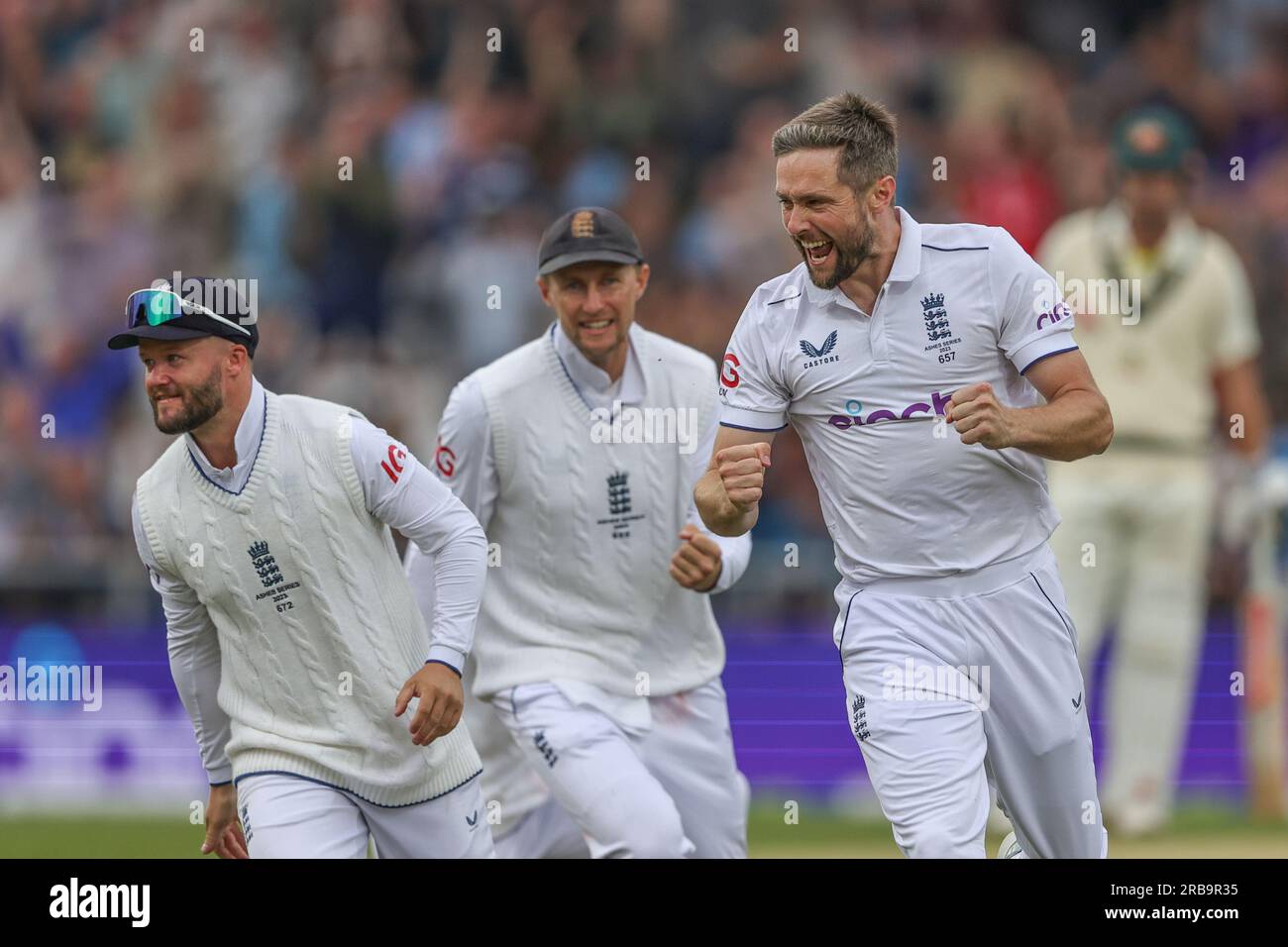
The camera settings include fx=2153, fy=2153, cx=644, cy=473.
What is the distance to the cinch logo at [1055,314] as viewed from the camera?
6.00m

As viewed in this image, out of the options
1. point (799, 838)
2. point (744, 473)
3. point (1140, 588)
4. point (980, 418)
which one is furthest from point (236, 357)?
point (1140, 588)

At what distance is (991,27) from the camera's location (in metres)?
14.8

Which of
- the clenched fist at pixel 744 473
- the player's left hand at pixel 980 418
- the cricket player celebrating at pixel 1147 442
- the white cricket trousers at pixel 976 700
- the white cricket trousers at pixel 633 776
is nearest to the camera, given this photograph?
the player's left hand at pixel 980 418

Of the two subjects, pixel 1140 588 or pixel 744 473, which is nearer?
pixel 744 473

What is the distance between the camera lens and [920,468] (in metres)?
6.07

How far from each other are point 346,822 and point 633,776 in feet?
3.24

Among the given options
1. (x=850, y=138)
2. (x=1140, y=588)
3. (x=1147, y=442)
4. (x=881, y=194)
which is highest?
(x=850, y=138)

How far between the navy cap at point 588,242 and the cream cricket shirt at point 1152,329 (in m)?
3.54

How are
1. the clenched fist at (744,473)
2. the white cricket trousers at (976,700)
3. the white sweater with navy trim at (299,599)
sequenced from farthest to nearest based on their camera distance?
the white sweater with navy trim at (299,599)
the white cricket trousers at (976,700)
the clenched fist at (744,473)

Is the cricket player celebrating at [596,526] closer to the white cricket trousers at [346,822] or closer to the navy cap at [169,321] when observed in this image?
the white cricket trousers at [346,822]

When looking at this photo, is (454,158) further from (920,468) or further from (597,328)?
(920,468)

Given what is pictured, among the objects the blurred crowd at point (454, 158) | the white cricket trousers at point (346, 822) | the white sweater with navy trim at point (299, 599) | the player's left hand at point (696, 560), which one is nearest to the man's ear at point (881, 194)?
the player's left hand at point (696, 560)

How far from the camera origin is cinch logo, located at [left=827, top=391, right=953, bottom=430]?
6.06m
